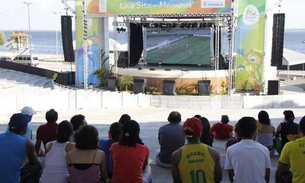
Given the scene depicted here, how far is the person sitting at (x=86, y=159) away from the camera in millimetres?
4355

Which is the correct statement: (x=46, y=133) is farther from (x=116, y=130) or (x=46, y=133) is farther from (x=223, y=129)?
(x=223, y=129)

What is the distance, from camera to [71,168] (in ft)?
14.4

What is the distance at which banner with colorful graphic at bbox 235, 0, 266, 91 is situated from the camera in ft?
86.4

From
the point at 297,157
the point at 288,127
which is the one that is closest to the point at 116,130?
the point at 297,157

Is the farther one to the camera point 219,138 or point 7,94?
point 7,94

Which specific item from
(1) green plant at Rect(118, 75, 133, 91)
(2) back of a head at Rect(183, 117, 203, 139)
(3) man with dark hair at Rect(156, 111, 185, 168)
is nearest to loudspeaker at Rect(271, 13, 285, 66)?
(1) green plant at Rect(118, 75, 133, 91)

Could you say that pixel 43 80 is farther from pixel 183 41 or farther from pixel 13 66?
pixel 183 41

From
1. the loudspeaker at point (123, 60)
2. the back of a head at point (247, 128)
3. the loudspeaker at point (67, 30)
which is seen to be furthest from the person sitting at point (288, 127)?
the loudspeaker at point (123, 60)

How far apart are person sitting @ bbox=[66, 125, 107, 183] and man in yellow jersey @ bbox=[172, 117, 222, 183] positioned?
2.63 ft

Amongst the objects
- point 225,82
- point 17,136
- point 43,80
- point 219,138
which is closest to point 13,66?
→ point 43,80

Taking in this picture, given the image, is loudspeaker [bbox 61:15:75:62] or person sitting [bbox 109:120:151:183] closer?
person sitting [bbox 109:120:151:183]

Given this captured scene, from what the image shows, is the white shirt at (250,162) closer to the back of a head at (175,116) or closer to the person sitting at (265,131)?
the back of a head at (175,116)

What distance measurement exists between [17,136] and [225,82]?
24.6 m

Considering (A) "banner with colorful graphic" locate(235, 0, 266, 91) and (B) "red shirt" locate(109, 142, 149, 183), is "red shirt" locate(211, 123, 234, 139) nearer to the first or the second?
(B) "red shirt" locate(109, 142, 149, 183)
